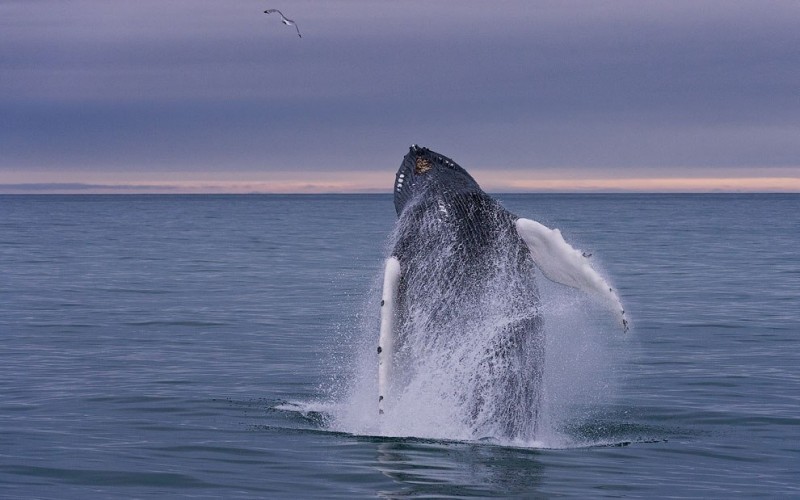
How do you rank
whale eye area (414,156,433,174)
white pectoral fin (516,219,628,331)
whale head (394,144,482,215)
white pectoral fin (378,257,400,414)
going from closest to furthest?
white pectoral fin (378,257,400,414) → white pectoral fin (516,219,628,331) → whale head (394,144,482,215) → whale eye area (414,156,433,174)

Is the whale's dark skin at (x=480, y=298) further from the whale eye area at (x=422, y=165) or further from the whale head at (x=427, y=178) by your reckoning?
the whale eye area at (x=422, y=165)

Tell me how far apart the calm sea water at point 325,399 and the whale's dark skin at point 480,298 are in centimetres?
44

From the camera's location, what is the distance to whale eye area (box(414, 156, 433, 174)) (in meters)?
12.8

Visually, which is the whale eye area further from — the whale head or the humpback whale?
the humpback whale

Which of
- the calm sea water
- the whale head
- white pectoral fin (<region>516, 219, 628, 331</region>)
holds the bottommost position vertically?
the calm sea water

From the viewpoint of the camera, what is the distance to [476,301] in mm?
11266

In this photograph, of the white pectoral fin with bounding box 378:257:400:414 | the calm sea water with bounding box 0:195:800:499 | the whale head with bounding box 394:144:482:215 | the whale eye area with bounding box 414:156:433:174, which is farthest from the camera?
the whale eye area with bounding box 414:156:433:174

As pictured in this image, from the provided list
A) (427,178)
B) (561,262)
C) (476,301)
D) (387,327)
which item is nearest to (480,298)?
(476,301)

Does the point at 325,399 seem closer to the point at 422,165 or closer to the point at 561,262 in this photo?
the point at 422,165

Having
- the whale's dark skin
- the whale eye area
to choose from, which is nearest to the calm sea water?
the whale's dark skin

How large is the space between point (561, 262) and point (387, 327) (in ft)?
6.37

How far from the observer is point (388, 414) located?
→ 12.0 meters

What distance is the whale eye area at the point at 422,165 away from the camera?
12.8m

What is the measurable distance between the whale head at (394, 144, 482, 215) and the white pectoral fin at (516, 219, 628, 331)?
2.67ft
